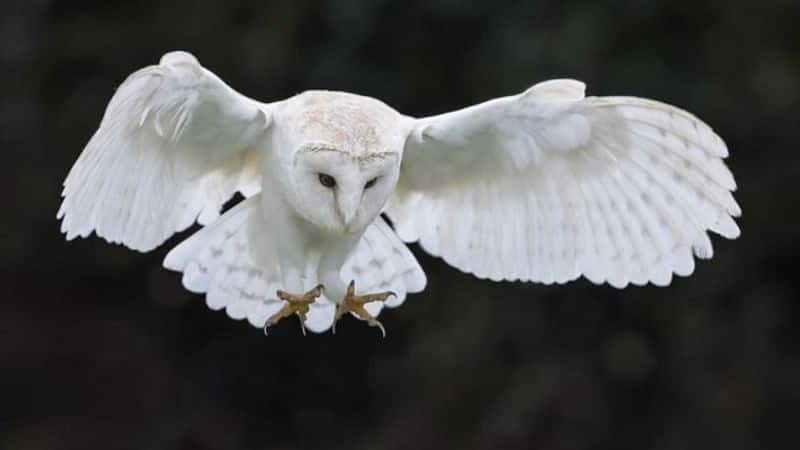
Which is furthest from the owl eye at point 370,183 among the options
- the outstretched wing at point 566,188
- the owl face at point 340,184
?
the outstretched wing at point 566,188

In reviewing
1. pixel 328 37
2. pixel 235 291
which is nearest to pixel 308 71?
pixel 328 37

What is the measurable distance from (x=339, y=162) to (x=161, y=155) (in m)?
0.58

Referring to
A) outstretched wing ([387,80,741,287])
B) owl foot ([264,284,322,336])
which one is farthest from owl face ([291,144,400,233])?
outstretched wing ([387,80,741,287])

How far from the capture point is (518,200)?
4.57 metres

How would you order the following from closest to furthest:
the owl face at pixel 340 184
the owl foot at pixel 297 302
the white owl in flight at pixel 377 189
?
1. the owl face at pixel 340 184
2. the white owl in flight at pixel 377 189
3. the owl foot at pixel 297 302

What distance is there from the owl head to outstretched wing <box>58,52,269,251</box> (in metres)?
0.21

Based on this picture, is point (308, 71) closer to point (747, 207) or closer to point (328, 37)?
point (328, 37)

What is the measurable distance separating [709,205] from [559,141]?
1.28 feet

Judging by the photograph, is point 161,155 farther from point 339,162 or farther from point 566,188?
point 566,188

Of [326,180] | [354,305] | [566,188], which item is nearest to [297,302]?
[354,305]

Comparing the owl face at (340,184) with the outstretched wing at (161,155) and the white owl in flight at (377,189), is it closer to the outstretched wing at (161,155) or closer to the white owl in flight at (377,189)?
the white owl in flight at (377,189)

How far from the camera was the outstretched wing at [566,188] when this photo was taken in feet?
13.9

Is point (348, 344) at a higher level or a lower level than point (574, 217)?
lower

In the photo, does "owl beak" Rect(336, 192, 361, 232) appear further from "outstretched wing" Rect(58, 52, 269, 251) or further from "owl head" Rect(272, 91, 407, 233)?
"outstretched wing" Rect(58, 52, 269, 251)
